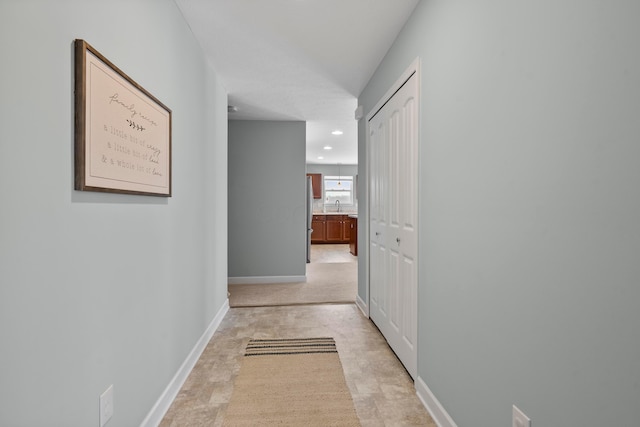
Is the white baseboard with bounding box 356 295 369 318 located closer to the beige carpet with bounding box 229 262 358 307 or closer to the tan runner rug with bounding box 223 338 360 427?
the beige carpet with bounding box 229 262 358 307

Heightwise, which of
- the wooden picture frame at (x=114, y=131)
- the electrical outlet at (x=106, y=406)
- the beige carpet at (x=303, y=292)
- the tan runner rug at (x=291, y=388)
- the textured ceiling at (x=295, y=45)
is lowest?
the tan runner rug at (x=291, y=388)

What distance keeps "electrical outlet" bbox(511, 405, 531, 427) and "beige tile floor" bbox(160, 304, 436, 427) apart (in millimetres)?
687

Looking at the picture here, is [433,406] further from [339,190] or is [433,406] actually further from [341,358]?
[339,190]

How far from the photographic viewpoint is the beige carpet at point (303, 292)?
4105mm

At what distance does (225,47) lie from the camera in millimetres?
2676

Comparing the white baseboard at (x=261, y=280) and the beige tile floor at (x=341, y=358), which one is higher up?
the white baseboard at (x=261, y=280)

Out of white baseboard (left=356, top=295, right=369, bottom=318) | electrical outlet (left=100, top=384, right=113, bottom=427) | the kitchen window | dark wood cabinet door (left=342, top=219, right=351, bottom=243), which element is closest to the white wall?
electrical outlet (left=100, top=384, right=113, bottom=427)

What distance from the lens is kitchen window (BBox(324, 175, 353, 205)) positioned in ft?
35.3

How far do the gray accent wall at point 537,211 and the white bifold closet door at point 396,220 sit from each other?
33 centimetres

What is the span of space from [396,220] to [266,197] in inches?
112

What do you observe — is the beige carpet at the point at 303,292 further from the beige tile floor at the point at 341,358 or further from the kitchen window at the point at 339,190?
the kitchen window at the point at 339,190

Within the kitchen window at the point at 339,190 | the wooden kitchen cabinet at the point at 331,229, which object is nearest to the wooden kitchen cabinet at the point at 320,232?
the wooden kitchen cabinet at the point at 331,229

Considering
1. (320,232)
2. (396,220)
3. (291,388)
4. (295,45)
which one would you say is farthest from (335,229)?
(291,388)

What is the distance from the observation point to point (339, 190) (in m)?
10.8
